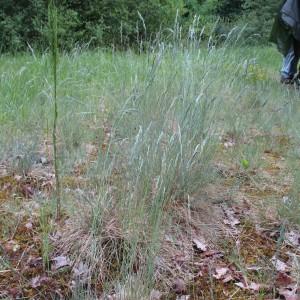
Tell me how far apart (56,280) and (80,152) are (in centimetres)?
112

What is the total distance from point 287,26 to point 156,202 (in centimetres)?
434

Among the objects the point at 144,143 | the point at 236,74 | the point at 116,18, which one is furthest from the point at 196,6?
the point at 144,143

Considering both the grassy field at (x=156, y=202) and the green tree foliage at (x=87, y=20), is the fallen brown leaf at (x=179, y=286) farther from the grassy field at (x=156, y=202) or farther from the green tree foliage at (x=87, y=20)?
the green tree foliage at (x=87, y=20)

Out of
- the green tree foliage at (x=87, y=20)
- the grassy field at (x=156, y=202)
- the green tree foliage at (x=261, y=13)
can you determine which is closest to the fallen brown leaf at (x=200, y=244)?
the grassy field at (x=156, y=202)

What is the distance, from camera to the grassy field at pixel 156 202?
6.23 ft

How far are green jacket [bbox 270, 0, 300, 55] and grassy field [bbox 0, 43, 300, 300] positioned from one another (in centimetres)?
261

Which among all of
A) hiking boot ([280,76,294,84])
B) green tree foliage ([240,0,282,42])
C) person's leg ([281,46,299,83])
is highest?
person's leg ([281,46,299,83])

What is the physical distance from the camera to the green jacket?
17.6 ft

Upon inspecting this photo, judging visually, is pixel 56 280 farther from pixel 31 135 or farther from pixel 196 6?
pixel 196 6

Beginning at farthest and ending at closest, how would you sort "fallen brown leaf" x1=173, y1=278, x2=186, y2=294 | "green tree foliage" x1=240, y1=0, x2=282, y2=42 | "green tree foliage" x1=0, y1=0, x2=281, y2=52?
"green tree foliage" x1=240, y1=0, x2=282, y2=42
"green tree foliage" x1=0, y1=0, x2=281, y2=52
"fallen brown leaf" x1=173, y1=278, x2=186, y2=294

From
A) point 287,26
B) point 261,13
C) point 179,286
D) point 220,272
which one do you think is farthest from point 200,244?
point 261,13

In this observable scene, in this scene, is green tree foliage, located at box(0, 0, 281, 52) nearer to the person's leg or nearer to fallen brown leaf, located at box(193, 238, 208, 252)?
the person's leg

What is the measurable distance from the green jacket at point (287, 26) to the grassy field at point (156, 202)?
2.61 m

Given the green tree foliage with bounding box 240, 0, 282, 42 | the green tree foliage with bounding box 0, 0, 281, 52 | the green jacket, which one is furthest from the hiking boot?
the green tree foliage with bounding box 240, 0, 282, 42
